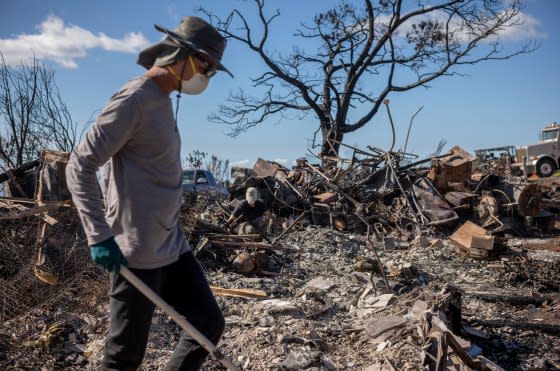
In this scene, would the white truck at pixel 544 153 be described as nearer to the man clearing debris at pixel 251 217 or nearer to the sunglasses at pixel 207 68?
the man clearing debris at pixel 251 217

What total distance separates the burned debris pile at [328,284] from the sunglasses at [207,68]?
2131mm

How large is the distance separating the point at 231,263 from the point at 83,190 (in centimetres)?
471

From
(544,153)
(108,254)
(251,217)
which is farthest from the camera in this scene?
(544,153)

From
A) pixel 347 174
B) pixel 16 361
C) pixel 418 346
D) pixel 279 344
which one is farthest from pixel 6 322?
pixel 347 174

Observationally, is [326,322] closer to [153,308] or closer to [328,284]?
[328,284]

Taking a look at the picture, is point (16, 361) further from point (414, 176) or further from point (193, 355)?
point (414, 176)

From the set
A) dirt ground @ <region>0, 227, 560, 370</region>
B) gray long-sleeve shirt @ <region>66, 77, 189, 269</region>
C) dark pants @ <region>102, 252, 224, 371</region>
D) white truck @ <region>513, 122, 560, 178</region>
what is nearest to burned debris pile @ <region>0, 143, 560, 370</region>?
dirt ground @ <region>0, 227, 560, 370</region>

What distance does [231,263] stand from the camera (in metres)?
6.61

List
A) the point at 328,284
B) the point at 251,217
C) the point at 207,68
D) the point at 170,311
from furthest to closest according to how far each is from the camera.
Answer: the point at 251,217
the point at 328,284
the point at 207,68
the point at 170,311

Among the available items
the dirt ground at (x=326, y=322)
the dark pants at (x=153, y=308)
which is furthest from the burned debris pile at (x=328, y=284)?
the dark pants at (x=153, y=308)

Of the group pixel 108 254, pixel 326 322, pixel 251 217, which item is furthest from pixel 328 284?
pixel 108 254

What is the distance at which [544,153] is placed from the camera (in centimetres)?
1978

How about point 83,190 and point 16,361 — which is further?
point 16,361

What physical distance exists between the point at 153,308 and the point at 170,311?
97 millimetres
